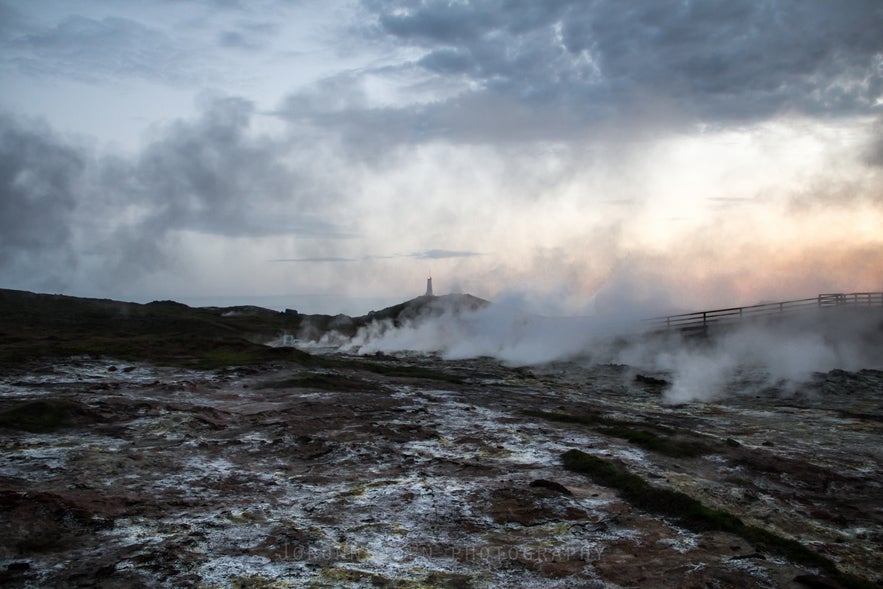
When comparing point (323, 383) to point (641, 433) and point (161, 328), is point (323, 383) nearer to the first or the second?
point (641, 433)

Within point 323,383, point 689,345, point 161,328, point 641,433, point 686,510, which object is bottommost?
point 686,510

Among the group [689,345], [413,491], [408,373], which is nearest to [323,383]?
[408,373]

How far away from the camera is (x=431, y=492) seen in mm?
13070

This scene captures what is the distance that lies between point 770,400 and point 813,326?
1927 centimetres

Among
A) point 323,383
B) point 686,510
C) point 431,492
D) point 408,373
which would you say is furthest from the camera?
point 408,373

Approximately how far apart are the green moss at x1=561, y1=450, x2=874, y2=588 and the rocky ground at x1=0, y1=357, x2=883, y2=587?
19 centimetres

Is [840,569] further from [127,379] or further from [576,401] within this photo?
[127,379]

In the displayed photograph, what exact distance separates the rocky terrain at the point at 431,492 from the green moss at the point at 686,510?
0.14 feet

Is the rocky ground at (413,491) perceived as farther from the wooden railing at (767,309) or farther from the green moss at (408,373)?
the wooden railing at (767,309)

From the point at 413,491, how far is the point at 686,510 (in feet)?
17.4

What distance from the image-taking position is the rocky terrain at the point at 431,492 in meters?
9.27

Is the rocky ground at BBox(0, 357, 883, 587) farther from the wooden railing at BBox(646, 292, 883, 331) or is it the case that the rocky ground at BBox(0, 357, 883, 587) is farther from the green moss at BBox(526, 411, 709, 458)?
the wooden railing at BBox(646, 292, 883, 331)

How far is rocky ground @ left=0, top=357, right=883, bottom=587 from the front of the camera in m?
9.26

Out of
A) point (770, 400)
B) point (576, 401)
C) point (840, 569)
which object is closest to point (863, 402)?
point (770, 400)
